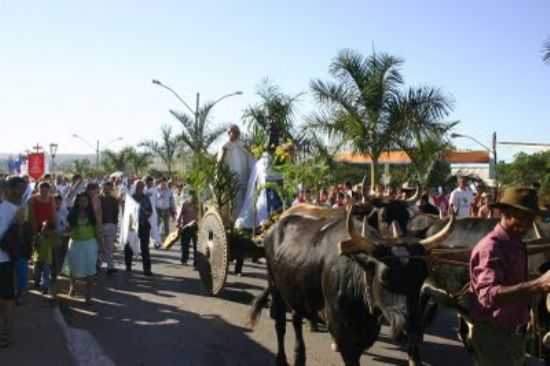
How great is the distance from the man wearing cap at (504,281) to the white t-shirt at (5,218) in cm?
554

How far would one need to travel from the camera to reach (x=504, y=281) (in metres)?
3.71

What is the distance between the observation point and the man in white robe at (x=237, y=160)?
10523 mm

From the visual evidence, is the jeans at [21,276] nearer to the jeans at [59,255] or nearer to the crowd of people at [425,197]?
the jeans at [59,255]

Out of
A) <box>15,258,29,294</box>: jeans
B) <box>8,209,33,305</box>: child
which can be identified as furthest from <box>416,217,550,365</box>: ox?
<box>15,258,29,294</box>: jeans

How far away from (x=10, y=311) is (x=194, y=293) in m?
3.75

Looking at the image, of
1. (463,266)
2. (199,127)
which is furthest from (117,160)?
(463,266)

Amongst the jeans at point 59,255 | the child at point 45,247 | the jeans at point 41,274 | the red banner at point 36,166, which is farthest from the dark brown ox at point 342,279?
the red banner at point 36,166

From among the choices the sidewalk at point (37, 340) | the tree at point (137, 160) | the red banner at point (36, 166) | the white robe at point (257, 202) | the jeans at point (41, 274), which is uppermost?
the tree at point (137, 160)

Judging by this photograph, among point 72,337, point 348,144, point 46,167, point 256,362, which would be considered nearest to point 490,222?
point 256,362

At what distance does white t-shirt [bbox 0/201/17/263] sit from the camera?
24.2 feet

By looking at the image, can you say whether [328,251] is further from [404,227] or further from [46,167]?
[46,167]

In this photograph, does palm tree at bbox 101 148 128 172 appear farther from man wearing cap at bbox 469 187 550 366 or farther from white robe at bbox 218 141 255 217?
man wearing cap at bbox 469 187 550 366

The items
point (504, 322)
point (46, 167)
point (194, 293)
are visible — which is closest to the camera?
point (504, 322)

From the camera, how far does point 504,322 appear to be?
3.73 metres
